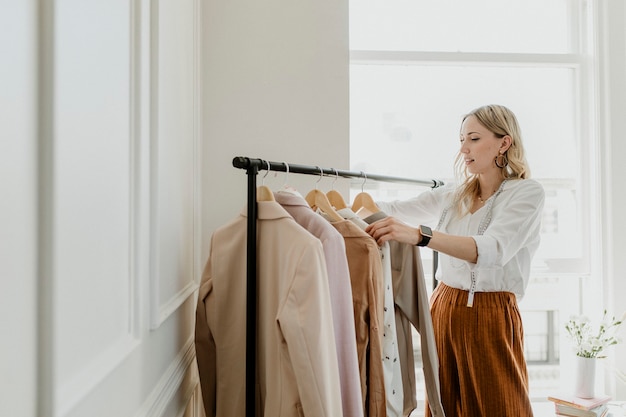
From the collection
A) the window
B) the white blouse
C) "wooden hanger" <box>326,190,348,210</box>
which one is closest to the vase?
the window

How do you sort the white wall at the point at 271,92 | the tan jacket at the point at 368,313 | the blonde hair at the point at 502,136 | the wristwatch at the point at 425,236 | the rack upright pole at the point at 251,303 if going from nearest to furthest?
the rack upright pole at the point at 251,303 → the tan jacket at the point at 368,313 → the wristwatch at the point at 425,236 → the blonde hair at the point at 502,136 → the white wall at the point at 271,92

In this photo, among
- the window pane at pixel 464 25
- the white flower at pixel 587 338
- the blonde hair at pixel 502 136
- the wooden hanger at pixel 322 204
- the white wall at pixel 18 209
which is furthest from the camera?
the window pane at pixel 464 25

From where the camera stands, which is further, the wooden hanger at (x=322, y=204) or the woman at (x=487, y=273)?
the woman at (x=487, y=273)

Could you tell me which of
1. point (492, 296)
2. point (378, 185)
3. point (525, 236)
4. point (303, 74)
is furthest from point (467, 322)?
point (303, 74)

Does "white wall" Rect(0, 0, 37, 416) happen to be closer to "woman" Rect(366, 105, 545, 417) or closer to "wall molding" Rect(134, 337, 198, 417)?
"wall molding" Rect(134, 337, 198, 417)

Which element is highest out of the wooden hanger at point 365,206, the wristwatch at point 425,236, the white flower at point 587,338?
the wooden hanger at point 365,206

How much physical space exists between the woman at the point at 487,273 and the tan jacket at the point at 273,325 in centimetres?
69

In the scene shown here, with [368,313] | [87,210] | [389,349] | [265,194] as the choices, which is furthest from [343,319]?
[87,210]

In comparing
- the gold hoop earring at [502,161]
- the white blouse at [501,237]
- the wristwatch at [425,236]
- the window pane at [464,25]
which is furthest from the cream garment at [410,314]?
the window pane at [464,25]

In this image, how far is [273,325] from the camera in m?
1.26

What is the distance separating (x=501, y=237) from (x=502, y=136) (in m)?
0.42

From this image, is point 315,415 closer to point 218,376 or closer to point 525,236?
point 218,376

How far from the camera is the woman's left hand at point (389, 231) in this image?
146 centimetres

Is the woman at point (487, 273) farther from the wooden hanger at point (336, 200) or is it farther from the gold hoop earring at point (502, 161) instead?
the wooden hanger at point (336, 200)
